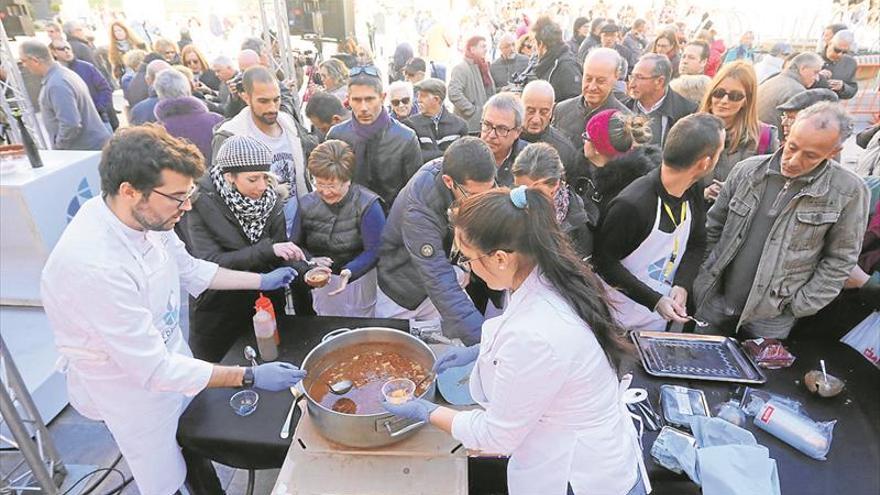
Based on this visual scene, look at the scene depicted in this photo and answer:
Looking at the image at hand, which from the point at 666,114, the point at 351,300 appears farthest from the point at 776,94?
the point at 351,300

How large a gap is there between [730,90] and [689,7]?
12750mm

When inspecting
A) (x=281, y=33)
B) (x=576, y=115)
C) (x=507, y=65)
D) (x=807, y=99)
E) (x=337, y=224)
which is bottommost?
(x=337, y=224)

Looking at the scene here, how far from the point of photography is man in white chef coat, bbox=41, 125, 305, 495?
1.67 m

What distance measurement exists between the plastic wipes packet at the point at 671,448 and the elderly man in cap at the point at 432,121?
2.90 metres

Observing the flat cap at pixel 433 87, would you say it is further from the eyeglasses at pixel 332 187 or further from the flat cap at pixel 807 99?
the flat cap at pixel 807 99

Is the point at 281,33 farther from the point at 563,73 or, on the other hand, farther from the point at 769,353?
the point at 769,353

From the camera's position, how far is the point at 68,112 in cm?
489

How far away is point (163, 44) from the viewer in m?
7.06

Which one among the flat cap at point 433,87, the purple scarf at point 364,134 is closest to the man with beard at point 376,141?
the purple scarf at point 364,134

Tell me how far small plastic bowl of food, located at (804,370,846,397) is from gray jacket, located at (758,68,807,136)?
296cm

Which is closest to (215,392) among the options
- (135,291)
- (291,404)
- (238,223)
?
(291,404)

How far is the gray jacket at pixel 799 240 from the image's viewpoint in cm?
233

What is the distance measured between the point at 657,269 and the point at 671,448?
3.56 feet

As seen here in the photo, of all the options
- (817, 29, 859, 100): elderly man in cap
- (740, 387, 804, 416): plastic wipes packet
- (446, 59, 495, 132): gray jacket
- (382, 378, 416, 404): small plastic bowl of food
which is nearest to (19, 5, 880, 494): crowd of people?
(382, 378, 416, 404): small plastic bowl of food
